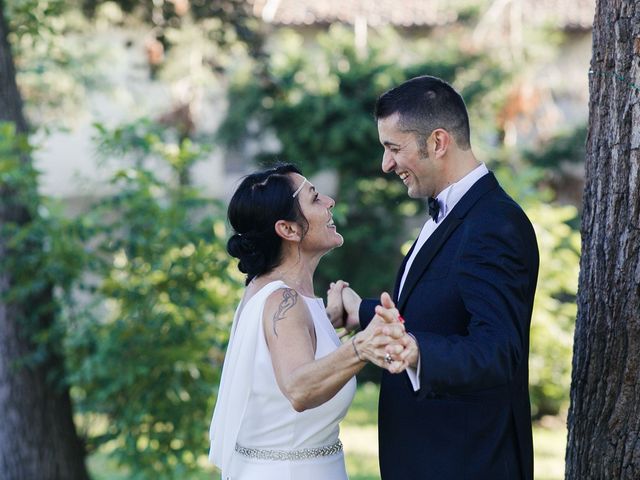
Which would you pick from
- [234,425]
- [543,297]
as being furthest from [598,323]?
[543,297]

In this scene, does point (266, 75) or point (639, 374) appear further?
point (266, 75)

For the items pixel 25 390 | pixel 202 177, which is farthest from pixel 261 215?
pixel 202 177

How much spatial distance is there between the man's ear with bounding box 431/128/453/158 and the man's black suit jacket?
185 millimetres

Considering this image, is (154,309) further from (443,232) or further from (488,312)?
(488,312)

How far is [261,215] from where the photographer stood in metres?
3.67

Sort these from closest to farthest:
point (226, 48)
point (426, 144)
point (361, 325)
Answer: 1. point (426, 144)
2. point (361, 325)
3. point (226, 48)

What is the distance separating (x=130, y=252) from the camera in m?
7.15

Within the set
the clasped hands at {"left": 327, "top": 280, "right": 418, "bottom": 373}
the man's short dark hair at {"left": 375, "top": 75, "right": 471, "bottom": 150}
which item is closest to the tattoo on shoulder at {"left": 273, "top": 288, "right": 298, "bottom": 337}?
the clasped hands at {"left": 327, "top": 280, "right": 418, "bottom": 373}

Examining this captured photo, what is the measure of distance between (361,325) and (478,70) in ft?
40.3

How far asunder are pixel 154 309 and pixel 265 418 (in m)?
3.72

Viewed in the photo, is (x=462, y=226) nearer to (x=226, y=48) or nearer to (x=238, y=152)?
(x=226, y=48)

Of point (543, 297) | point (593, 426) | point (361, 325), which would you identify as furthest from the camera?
point (543, 297)

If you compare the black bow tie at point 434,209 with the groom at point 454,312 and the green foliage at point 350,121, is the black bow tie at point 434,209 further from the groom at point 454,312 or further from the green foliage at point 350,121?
the green foliage at point 350,121

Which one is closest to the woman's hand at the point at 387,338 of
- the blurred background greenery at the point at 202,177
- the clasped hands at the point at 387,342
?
the clasped hands at the point at 387,342
